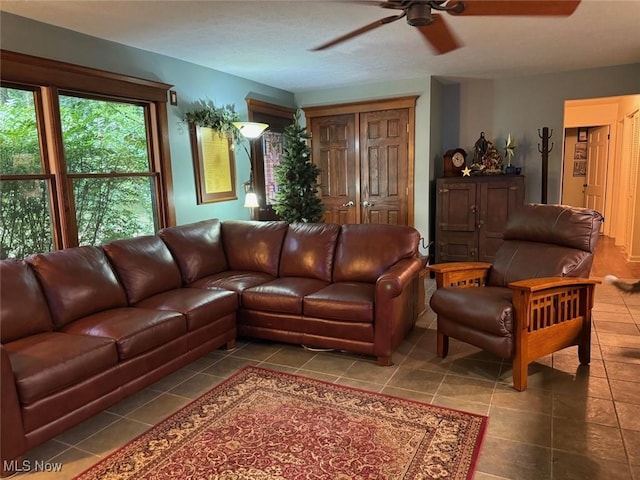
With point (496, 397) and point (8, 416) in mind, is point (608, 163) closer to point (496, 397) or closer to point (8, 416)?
point (496, 397)

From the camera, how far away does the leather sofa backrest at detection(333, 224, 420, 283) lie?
3.52m

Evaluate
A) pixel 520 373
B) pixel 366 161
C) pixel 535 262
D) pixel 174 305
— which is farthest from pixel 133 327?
pixel 366 161

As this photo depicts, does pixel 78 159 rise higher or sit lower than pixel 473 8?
lower

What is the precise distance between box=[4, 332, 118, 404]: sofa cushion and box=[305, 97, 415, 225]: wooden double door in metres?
4.10

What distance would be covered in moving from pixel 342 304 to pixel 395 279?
1.38 ft

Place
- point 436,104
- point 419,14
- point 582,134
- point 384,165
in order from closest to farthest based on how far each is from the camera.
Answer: point 419,14
point 436,104
point 384,165
point 582,134

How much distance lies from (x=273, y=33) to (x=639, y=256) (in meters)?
5.61

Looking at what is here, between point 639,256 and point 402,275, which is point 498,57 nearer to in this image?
point 402,275

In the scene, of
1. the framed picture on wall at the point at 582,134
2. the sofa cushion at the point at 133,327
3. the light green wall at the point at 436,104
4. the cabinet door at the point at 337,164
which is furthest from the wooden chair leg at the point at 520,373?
the framed picture on wall at the point at 582,134

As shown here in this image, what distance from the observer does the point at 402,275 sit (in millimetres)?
3092

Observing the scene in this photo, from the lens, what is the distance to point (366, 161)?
584 cm

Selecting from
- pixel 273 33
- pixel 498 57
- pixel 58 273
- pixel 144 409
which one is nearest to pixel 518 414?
pixel 144 409

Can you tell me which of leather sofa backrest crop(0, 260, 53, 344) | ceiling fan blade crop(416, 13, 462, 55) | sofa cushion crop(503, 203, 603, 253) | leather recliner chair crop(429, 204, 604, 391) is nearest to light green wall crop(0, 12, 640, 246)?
ceiling fan blade crop(416, 13, 462, 55)

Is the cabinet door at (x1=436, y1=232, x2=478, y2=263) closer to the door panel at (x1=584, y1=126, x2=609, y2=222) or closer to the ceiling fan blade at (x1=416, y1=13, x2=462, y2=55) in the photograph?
the ceiling fan blade at (x1=416, y1=13, x2=462, y2=55)
